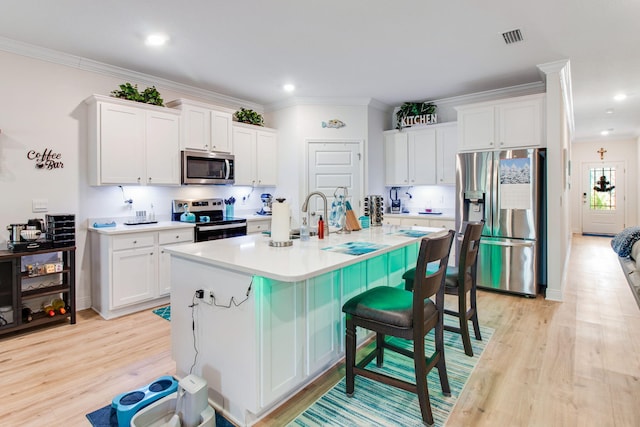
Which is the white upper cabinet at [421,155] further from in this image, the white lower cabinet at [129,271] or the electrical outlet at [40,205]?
the electrical outlet at [40,205]

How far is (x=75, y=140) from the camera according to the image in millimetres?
3797

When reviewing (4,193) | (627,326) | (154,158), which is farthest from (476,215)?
(4,193)

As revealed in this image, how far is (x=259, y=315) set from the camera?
182 centimetres

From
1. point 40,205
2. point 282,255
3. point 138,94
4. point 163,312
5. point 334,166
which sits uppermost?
point 138,94

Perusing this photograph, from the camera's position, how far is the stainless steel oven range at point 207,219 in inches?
171

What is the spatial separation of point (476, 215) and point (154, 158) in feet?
13.1

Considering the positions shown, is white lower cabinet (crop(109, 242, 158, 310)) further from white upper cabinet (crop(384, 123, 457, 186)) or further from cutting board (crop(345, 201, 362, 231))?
white upper cabinet (crop(384, 123, 457, 186))

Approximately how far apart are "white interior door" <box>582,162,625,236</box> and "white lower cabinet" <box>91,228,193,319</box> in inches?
418

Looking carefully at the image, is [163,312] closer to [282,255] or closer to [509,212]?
[282,255]

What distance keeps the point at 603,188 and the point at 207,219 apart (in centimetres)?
1035

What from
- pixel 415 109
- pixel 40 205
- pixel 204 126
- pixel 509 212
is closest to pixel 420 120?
pixel 415 109

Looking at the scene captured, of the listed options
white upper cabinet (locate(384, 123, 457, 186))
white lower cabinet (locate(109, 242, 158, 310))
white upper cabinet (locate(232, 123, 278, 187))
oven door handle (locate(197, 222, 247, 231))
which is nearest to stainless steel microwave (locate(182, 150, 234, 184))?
white upper cabinet (locate(232, 123, 278, 187))

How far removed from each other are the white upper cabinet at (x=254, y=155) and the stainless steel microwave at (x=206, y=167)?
0.22 m

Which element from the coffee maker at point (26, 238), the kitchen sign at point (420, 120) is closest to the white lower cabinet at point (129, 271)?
the coffee maker at point (26, 238)
